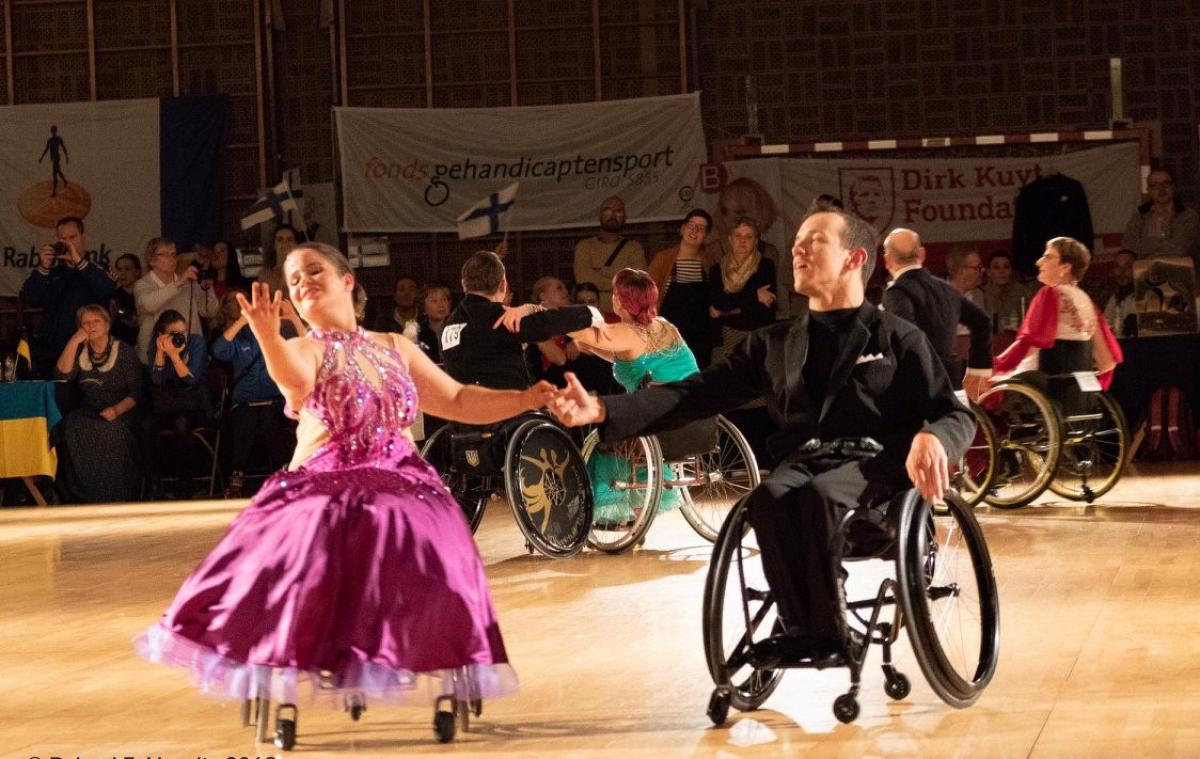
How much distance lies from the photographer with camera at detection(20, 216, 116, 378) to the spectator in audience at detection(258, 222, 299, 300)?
928 mm

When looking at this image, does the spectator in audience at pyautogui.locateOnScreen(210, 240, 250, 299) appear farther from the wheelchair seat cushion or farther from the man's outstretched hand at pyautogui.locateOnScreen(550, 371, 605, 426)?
the man's outstretched hand at pyautogui.locateOnScreen(550, 371, 605, 426)

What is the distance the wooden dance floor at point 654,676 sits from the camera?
3057mm

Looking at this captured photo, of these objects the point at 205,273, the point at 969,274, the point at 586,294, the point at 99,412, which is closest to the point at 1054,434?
the point at 969,274

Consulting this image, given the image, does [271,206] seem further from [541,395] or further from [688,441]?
[541,395]

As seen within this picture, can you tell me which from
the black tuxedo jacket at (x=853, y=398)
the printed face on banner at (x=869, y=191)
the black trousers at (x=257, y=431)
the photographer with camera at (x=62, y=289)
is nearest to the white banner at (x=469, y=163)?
the printed face on banner at (x=869, y=191)

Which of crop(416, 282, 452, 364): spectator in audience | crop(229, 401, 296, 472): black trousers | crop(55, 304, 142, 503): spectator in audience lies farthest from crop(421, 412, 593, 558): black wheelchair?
crop(55, 304, 142, 503): spectator in audience

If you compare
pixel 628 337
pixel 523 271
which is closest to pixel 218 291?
pixel 523 271

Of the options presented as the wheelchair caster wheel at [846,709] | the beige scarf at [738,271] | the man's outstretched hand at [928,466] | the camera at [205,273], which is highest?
the camera at [205,273]

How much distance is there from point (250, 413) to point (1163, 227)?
201 inches

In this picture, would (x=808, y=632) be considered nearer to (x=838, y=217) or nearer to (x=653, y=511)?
(x=838, y=217)

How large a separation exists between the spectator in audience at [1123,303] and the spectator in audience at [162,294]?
501 centimetres

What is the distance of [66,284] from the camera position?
32.4 feet

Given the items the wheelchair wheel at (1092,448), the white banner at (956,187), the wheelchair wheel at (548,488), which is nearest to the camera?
the wheelchair wheel at (548,488)

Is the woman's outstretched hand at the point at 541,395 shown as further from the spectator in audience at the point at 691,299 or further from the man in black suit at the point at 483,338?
the spectator in audience at the point at 691,299
